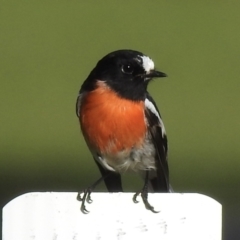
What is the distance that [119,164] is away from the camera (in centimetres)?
448

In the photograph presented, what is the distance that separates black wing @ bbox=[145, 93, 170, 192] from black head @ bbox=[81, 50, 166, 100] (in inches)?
3.7

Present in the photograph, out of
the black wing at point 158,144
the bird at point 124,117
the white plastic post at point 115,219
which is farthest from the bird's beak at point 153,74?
the white plastic post at point 115,219

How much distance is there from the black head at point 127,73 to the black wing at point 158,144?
0.09 metres

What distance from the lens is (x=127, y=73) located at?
446 centimetres

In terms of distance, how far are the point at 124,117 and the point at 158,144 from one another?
0.30m

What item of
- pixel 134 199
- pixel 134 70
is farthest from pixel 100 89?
pixel 134 199

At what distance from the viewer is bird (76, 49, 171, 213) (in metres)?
4.30

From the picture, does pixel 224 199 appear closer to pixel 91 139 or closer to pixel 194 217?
pixel 91 139

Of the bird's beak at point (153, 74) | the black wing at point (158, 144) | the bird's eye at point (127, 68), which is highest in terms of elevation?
the bird's eye at point (127, 68)

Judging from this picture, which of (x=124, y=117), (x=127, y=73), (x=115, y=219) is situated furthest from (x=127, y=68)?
(x=115, y=219)

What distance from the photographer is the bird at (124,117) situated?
4301 mm

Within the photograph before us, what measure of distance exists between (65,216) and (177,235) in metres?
0.39

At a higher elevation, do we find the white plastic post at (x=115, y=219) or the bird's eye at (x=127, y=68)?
the bird's eye at (x=127, y=68)

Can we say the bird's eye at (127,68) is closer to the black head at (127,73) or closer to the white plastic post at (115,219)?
the black head at (127,73)
